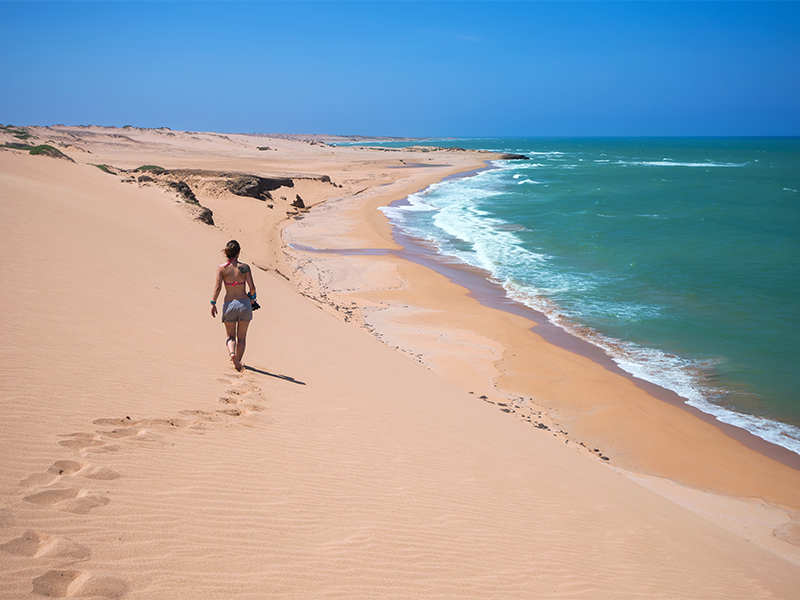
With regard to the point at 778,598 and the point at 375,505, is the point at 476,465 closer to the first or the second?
the point at 375,505

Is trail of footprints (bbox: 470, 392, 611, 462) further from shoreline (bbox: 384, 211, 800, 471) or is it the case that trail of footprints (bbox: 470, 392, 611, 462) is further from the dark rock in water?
the dark rock in water

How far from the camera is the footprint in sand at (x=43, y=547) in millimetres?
2872

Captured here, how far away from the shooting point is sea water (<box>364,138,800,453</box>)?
499 inches

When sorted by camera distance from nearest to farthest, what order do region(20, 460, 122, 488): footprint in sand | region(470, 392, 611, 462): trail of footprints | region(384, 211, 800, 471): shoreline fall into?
region(20, 460, 122, 488): footprint in sand, region(470, 392, 611, 462): trail of footprints, region(384, 211, 800, 471): shoreline

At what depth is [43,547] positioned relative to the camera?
2.95 m

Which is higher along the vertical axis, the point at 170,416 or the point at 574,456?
the point at 170,416

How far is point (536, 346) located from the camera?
13.8 meters

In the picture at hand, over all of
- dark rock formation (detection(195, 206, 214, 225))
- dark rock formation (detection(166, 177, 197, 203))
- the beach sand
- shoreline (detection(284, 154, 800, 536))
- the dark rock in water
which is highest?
the dark rock in water

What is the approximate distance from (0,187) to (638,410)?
16.0m

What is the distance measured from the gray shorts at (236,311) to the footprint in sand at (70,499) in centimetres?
365

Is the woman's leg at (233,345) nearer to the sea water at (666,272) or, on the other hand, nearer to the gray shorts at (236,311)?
the gray shorts at (236,311)

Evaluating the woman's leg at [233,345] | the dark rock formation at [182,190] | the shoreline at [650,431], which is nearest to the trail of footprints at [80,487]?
the woman's leg at [233,345]

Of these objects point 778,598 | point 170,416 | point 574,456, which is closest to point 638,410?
point 574,456

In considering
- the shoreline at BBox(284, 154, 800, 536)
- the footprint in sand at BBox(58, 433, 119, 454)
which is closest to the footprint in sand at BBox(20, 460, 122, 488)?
the footprint in sand at BBox(58, 433, 119, 454)
